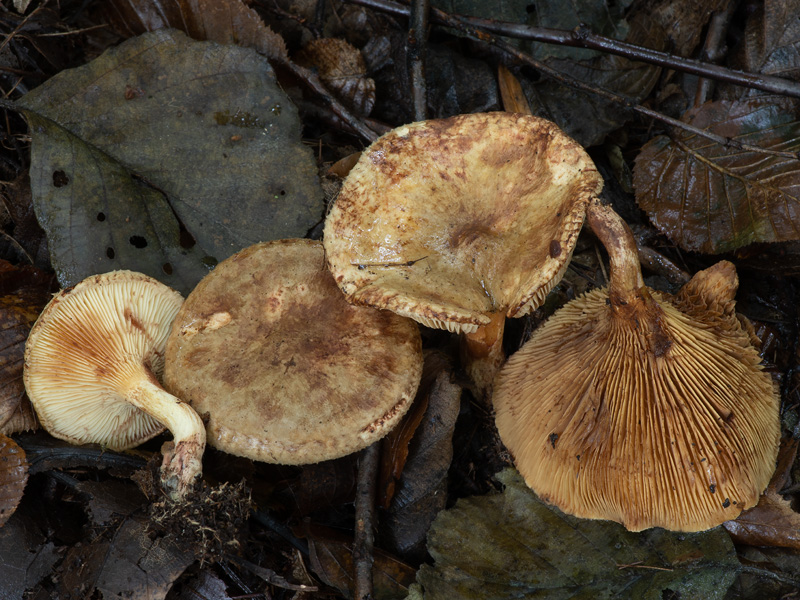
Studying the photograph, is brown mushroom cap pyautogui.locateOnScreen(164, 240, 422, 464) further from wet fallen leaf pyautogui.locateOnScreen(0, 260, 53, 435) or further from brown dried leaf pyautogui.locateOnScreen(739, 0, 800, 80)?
brown dried leaf pyautogui.locateOnScreen(739, 0, 800, 80)

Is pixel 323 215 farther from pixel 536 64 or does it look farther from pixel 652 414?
pixel 652 414

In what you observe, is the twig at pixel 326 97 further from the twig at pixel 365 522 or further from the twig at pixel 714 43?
the twig at pixel 714 43

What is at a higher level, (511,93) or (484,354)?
(511,93)

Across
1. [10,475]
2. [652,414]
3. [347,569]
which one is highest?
[652,414]

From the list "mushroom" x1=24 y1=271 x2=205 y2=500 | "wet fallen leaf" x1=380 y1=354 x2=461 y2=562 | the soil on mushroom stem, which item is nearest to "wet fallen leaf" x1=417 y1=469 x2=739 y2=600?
"wet fallen leaf" x1=380 y1=354 x2=461 y2=562

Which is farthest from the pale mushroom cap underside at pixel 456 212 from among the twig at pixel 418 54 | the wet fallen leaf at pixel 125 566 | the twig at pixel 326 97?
the wet fallen leaf at pixel 125 566

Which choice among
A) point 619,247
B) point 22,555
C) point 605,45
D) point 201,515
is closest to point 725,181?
point 605,45

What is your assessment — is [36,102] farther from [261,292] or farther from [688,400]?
[688,400]
